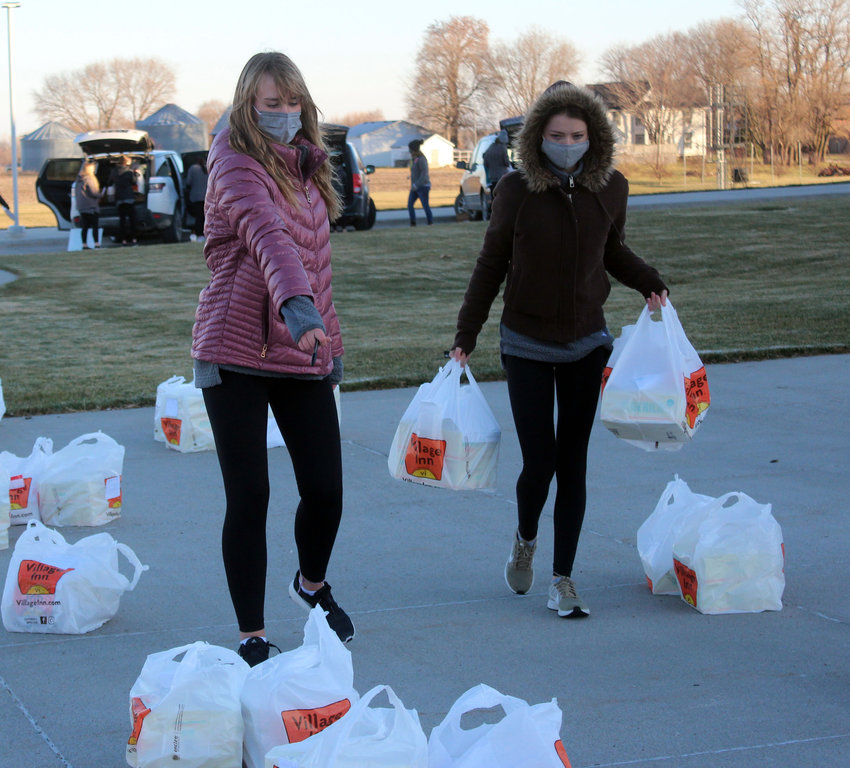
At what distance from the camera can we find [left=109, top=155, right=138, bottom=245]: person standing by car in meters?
20.8

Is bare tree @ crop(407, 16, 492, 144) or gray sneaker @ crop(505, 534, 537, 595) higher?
bare tree @ crop(407, 16, 492, 144)

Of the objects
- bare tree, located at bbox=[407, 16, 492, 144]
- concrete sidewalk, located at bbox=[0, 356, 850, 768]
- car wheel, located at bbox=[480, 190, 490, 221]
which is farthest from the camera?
bare tree, located at bbox=[407, 16, 492, 144]

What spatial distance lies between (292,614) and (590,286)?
158 centimetres

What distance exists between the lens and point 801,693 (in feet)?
11.0

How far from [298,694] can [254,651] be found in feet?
2.34

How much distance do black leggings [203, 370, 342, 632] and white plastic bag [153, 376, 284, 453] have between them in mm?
3061

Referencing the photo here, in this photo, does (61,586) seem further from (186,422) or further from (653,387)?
(186,422)

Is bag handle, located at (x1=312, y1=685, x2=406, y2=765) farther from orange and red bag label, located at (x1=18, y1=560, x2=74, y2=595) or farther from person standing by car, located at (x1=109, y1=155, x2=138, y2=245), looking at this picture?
person standing by car, located at (x1=109, y1=155, x2=138, y2=245)

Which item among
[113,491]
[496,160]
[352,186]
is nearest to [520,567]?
[113,491]

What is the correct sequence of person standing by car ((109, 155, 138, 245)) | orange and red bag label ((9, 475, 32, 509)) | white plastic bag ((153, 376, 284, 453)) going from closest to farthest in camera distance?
1. orange and red bag label ((9, 475, 32, 509))
2. white plastic bag ((153, 376, 284, 453))
3. person standing by car ((109, 155, 138, 245))

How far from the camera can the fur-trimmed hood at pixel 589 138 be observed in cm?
401

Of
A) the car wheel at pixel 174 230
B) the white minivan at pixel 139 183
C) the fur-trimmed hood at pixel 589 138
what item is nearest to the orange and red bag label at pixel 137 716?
the fur-trimmed hood at pixel 589 138

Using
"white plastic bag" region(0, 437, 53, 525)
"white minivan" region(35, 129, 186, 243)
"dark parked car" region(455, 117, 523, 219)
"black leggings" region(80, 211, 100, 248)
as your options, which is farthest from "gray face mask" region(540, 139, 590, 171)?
"dark parked car" region(455, 117, 523, 219)

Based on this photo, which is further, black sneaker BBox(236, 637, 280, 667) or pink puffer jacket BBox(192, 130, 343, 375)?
black sneaker BBox(236, 637, 280, 667)
